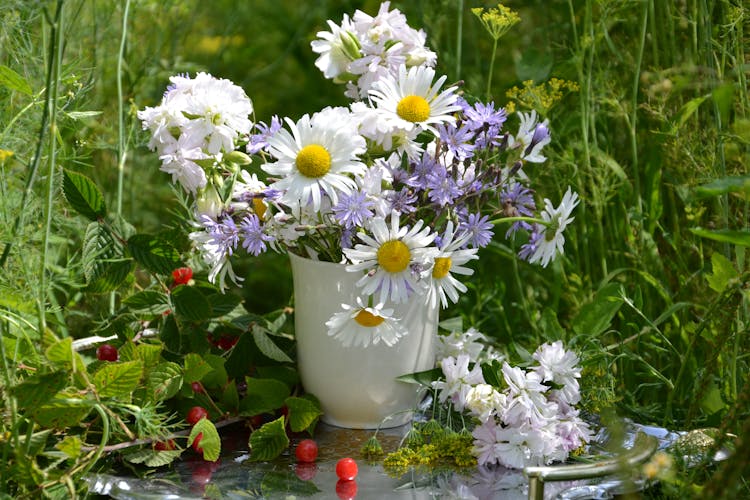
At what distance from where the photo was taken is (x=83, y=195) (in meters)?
0.90

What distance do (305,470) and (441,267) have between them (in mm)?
220

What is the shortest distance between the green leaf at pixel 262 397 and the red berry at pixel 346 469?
13 cm

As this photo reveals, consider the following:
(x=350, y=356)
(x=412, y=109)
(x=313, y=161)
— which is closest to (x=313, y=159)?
(x=313, y=161)

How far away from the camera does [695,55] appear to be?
42.8 inches

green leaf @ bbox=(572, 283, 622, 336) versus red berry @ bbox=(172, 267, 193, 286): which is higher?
red berry @ bbox=(172, 267, 193, 286)

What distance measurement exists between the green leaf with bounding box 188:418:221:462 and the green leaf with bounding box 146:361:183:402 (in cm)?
5

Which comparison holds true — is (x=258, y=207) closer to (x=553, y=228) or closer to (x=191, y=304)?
(x=191, y=304)

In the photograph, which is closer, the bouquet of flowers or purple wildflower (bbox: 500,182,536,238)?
the bouquet of flowers

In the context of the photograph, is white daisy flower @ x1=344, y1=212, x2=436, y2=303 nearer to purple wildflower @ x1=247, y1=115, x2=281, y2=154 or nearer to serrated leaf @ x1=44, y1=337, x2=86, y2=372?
purple wildflower @ x1=247, y1=115, x2=281, y2=154

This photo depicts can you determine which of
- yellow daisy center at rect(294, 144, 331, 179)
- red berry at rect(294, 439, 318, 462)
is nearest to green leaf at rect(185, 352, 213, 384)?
red berry at rect(294, 439, 318, 462)

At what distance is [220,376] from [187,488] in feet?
0.51

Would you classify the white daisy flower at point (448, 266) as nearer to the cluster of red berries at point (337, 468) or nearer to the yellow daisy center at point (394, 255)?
the yellow daisy center at point (394, 255)

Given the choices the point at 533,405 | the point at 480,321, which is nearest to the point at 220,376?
the point at 533,405

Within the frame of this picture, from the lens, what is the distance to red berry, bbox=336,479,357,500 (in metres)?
0.77
